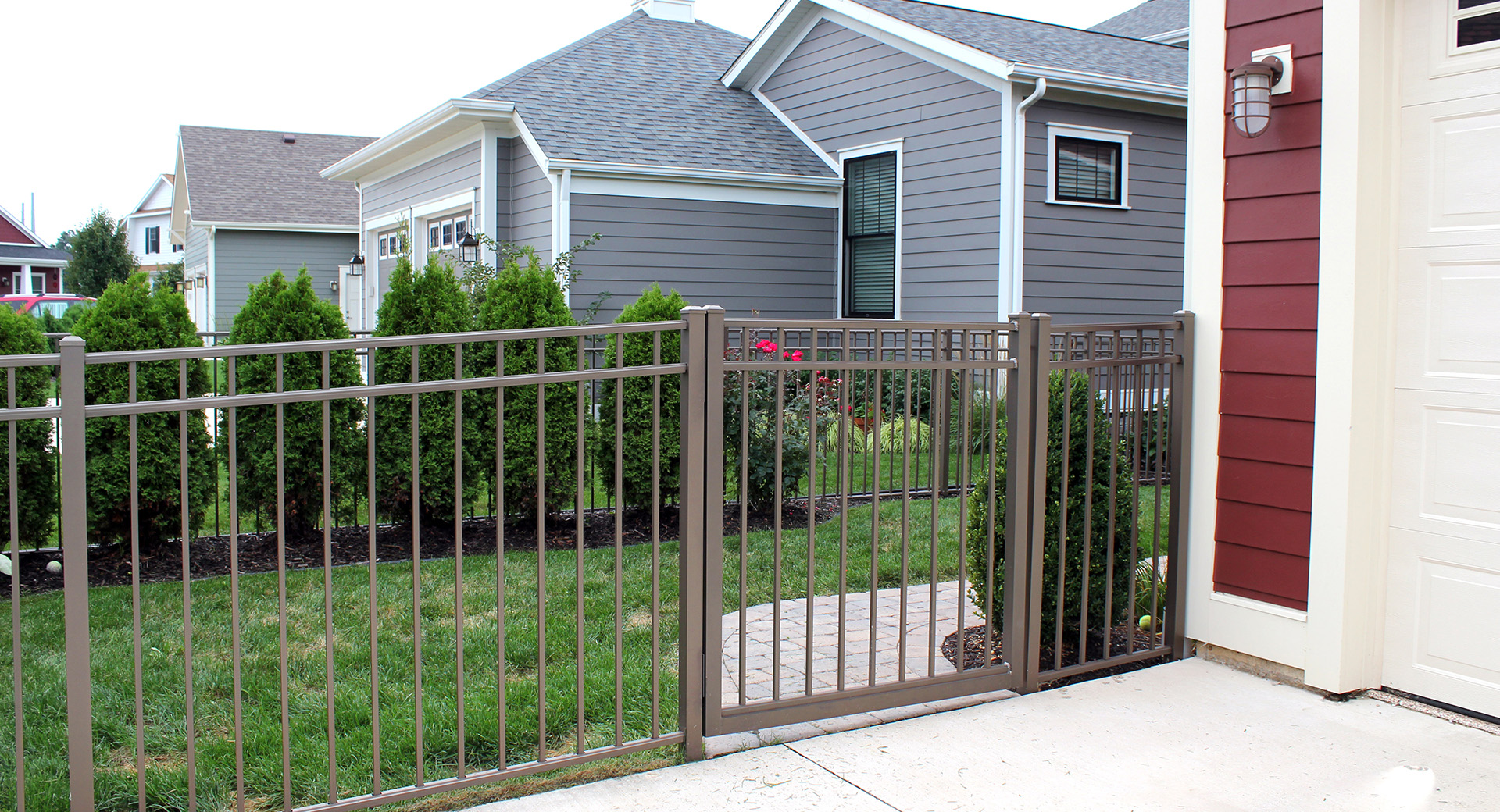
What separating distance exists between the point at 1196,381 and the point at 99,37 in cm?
4969

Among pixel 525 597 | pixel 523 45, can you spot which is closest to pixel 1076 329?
pixel 525 597

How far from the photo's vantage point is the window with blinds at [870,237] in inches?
464

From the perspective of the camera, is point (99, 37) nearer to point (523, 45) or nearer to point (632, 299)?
point (523, 45)

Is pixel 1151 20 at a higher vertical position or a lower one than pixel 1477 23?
higher

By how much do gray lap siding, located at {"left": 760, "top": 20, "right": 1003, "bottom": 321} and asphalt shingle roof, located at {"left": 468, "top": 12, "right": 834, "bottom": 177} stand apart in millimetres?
827

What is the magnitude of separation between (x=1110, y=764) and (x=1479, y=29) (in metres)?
2.74

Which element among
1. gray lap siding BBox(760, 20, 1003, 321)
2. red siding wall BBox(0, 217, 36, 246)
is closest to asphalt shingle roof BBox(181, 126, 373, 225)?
gray lap siding BBox(760, 20, 1003, 321)

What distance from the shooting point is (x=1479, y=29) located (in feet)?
11.3

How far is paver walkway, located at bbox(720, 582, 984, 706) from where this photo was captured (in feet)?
12.6

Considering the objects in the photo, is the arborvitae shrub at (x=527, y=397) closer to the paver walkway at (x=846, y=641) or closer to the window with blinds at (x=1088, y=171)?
the paver walkway at (x=846, y=641)

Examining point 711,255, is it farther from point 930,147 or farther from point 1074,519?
point 1074,519

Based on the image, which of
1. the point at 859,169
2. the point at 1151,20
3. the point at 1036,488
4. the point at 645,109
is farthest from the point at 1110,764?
the point at 1151,20

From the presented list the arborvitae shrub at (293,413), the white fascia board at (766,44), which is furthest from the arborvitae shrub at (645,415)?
the white fascia board at (766,44)

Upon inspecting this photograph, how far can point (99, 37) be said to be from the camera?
4206 centimetres
